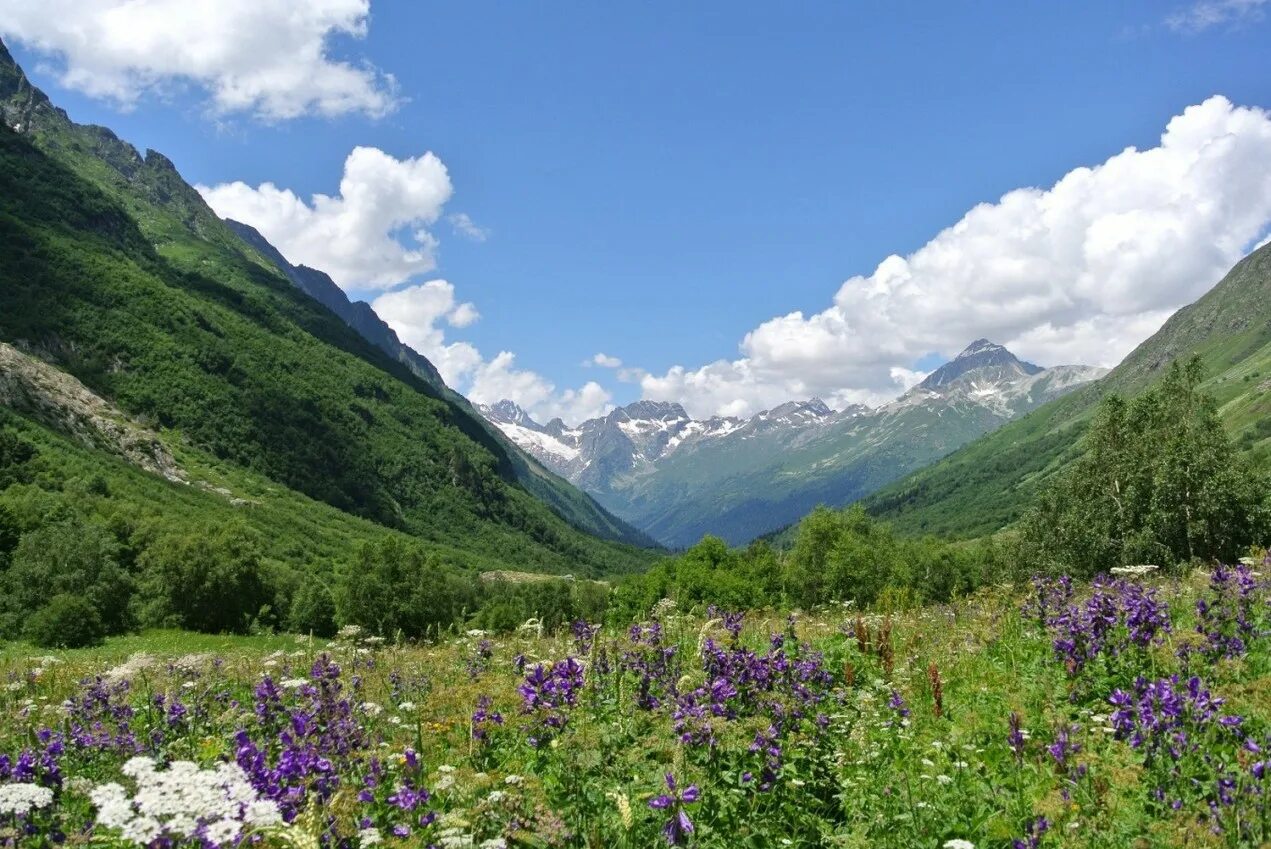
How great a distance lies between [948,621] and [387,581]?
182 feet

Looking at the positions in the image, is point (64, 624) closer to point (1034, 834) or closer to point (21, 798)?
point (21, 798)

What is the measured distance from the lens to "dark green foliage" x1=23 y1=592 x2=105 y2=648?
51188 millimetres

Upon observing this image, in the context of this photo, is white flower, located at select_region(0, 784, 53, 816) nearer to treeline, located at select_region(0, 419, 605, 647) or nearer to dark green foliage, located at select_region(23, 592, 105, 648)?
treeline, located at select_region(0, 419, 605, 647)

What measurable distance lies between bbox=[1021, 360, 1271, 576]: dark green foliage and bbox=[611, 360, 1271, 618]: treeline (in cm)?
6

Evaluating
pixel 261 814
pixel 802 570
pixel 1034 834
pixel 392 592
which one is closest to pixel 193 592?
pixel 392 592

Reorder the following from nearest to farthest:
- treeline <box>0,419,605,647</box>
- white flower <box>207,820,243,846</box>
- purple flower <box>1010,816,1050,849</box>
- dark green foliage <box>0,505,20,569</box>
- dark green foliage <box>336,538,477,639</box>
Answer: white flower <box>207,820,243,846</box>
purple flower <box>1010,816,1050,849</box>
treeline <box>0,419,605,647</box>
dark green foliage <box>336,538,477,639</box>
dark green foliage <box>0,505,20,569</box>

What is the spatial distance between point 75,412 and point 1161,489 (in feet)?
659

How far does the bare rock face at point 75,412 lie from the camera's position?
159 m

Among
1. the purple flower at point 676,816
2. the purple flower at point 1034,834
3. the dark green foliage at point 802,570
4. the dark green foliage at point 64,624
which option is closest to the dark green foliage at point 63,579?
the dark green foliage at point 64,624

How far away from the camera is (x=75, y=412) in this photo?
171 metres

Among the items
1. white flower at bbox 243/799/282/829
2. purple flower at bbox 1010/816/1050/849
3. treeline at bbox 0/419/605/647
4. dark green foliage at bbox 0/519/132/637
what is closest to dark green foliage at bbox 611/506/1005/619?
treeline at bbox 0/419/605/647

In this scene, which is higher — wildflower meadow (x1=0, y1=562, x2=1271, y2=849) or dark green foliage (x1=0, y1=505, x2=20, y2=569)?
dark green foliage (x1=0, y1=505, x2=20, y2=569)

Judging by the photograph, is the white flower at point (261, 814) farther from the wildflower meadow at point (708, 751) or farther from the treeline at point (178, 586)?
the treeline at point (178, 586)

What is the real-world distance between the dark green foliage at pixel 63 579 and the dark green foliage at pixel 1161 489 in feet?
220
